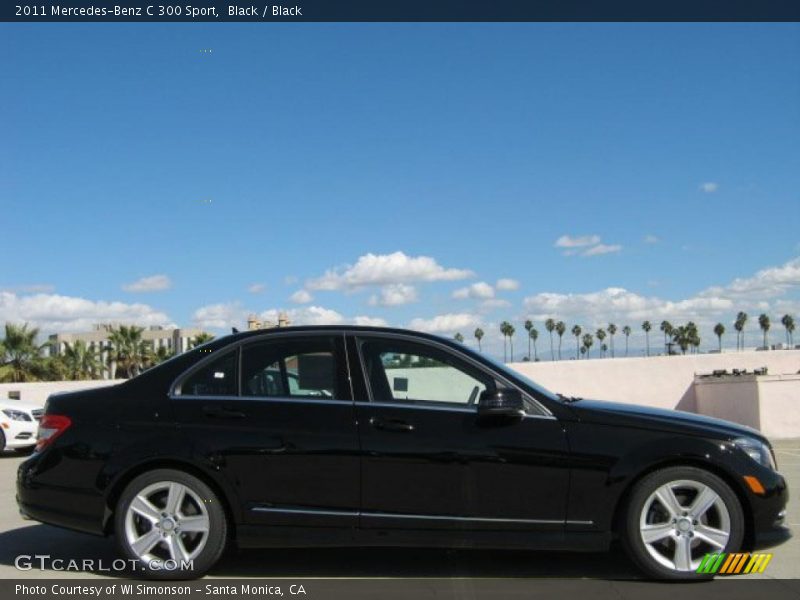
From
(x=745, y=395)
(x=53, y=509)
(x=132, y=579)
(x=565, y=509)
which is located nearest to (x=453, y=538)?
(x=565, y=509)

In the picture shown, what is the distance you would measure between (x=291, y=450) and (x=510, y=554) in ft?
6.44

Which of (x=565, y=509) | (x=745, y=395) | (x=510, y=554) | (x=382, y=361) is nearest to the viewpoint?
(x=565, y=509)

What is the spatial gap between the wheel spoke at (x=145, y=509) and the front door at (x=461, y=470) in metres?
1.35

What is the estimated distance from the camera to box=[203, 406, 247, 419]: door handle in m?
5.64

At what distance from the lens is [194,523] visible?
5551 millimetres

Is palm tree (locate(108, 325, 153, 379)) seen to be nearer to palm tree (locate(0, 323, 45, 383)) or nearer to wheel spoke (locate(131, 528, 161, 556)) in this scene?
palm tree (locate(0, 323, 45, 383))

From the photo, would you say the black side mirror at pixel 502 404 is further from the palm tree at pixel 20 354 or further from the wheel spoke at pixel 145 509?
the palm tree at pixel 20 354

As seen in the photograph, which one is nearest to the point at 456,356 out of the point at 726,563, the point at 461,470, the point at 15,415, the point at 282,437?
the point at 461,470

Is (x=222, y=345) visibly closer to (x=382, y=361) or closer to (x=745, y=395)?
(x=382, y=361)

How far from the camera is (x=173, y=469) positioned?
5617 mm

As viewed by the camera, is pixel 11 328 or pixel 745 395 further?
pixel 11 328

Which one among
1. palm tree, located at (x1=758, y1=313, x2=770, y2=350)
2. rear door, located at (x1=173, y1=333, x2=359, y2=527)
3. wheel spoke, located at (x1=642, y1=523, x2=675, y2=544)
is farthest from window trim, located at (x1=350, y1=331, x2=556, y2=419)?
palm tree, located at (x1=758, y1=313, x2=770, y2=350)

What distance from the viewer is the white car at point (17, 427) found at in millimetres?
14734

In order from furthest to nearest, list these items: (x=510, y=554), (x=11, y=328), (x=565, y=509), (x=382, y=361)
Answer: (x=11, y=328)
(x=510, y=554)
(x=382, y=361)
(x=565, y=509)
